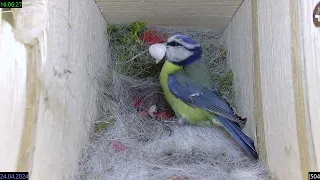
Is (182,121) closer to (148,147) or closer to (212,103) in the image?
(212,103)

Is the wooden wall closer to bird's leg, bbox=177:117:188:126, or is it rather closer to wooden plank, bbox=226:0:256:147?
wooden plank, bbox=226:0:256:147

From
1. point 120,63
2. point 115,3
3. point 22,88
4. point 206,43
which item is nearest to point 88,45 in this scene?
point 115,3

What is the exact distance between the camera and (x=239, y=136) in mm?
1733

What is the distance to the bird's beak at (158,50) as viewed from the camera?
84.4 inches

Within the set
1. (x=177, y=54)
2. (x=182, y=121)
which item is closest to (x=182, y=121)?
(x=182, y=121)

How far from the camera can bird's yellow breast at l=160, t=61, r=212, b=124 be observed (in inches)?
78.9

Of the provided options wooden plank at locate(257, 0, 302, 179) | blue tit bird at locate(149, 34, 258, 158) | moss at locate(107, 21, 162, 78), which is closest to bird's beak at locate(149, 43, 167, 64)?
blue tit bird at locate(149, 34, 258, 158)

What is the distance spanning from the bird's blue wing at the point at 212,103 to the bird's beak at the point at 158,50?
0.44 ft

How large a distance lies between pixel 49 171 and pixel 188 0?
1.04 metres

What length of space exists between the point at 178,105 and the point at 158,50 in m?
0.30

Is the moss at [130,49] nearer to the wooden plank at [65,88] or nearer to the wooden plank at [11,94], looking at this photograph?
the wooden plank at [65,88]

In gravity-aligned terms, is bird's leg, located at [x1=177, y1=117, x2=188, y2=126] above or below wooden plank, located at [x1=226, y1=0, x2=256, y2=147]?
below

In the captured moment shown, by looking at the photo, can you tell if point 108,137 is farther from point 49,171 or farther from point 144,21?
point 144,21

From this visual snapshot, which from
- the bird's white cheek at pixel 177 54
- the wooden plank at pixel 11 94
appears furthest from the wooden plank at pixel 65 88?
the bird's white cheek at pixel 177 54
